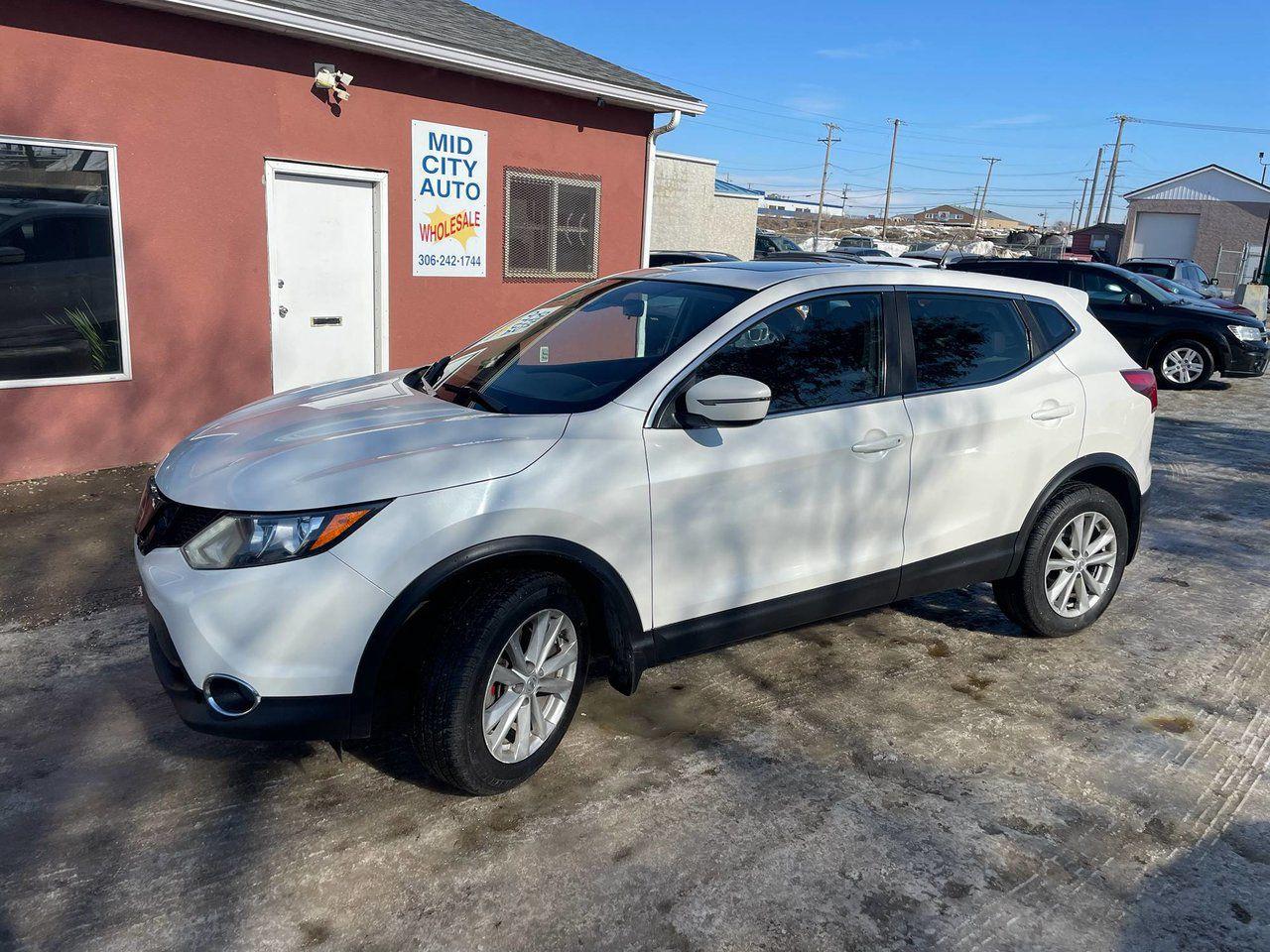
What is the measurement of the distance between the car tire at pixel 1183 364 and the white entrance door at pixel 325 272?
10788 millimetres

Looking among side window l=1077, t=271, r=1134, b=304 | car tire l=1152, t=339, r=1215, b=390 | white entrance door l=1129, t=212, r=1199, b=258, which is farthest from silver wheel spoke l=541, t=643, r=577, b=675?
white entrance door l=1129, t=212, r=1199, b=258

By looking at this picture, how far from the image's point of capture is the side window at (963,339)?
13.8ft

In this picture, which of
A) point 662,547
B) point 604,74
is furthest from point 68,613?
point 604,74

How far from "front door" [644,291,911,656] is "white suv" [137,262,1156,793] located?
1 centimetres

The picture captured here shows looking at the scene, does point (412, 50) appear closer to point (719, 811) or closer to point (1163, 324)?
point (719, 811)

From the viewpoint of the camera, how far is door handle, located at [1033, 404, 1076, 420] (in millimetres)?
4449

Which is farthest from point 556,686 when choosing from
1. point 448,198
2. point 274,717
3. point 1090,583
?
point 448,198

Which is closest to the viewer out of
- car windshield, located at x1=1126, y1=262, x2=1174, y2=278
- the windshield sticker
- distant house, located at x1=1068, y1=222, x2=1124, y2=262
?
the windshield sticker

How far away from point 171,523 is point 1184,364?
1393cm

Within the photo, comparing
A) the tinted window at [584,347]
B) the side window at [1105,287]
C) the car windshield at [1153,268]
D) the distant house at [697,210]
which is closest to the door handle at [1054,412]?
the tinted window at [584,347]

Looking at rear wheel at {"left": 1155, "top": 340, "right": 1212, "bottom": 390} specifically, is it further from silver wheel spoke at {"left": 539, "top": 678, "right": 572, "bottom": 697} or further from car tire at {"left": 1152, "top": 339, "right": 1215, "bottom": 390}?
silver wheel spoke at {"left": 539, "top": 678, "right": 572, "bottom": 697}

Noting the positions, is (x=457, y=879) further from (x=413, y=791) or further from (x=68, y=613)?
(x=68, y=613)

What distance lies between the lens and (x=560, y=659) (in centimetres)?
338

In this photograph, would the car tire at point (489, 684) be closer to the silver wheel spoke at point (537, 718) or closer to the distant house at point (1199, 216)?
the silver wheel spoke at point (537, 718)
